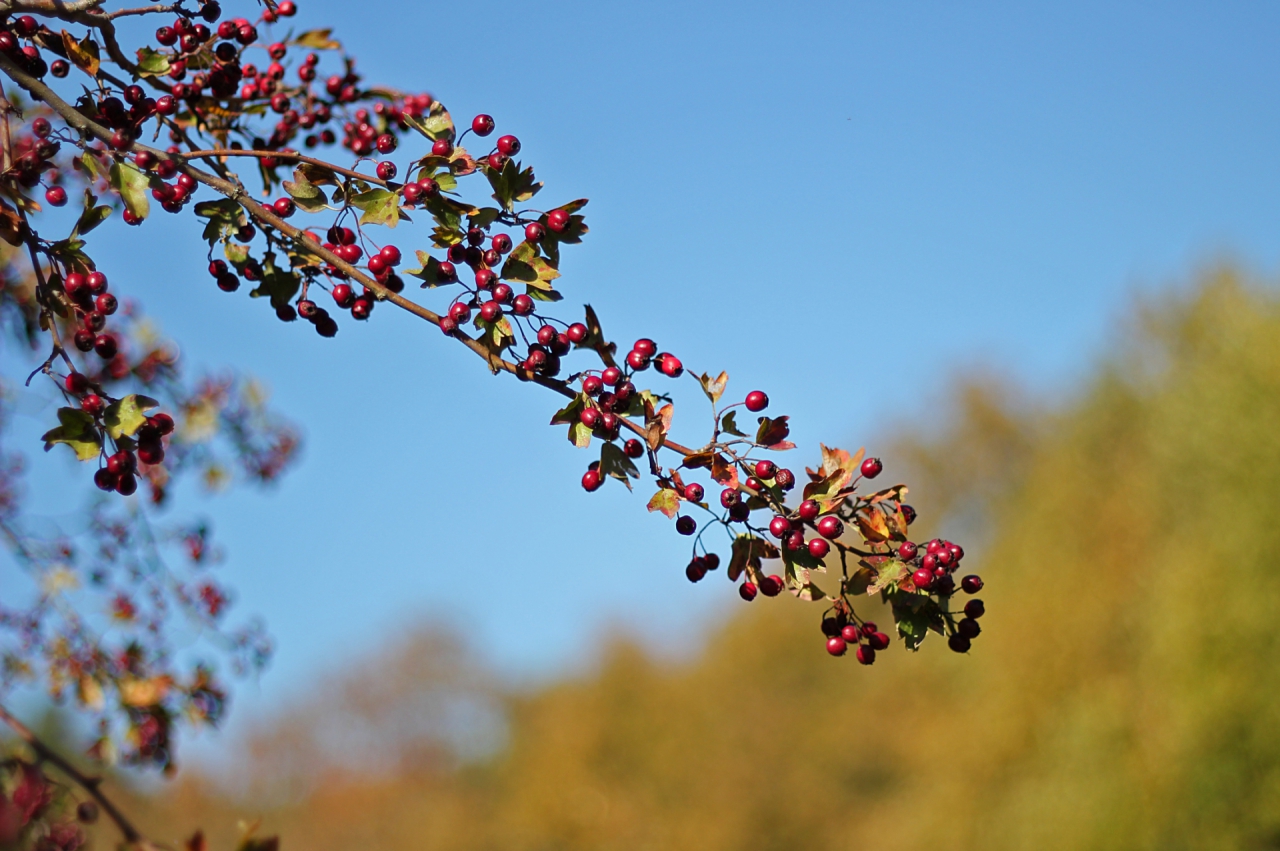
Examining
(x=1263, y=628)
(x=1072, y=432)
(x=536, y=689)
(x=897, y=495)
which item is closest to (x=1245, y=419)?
(x=1263, y=628)

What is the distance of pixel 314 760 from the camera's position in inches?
1510

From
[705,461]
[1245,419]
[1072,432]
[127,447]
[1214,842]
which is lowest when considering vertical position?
[127,447]

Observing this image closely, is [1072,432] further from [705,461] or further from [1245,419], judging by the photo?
[705,461]

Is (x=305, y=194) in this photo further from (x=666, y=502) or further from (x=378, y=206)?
(x=666, y=502)

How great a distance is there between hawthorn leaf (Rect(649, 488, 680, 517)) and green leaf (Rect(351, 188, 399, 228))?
0.68 m

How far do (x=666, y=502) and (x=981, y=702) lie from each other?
56.9ft

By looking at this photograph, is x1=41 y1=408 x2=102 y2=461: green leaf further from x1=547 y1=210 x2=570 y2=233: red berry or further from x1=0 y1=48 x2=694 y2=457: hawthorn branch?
x1=547 y1=210 x2=570 y2=233: red berry

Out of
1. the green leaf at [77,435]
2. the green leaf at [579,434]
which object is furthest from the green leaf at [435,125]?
the green leaf at [77,435]

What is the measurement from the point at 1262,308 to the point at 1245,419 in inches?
115

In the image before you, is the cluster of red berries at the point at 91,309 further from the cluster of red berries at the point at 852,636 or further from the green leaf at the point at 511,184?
the cluster of red berries at the point at 852,636

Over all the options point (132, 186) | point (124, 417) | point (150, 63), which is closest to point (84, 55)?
point (150, 63)

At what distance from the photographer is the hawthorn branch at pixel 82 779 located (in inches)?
50.8

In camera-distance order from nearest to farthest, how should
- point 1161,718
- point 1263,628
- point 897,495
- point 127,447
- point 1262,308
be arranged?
point 127,447, point 897,495, point 1263,628, point 1161,718, point 1262,308

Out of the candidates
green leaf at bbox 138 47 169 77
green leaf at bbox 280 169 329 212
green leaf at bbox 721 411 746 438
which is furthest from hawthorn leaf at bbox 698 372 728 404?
green leaf at bbox 138 47 169 77
